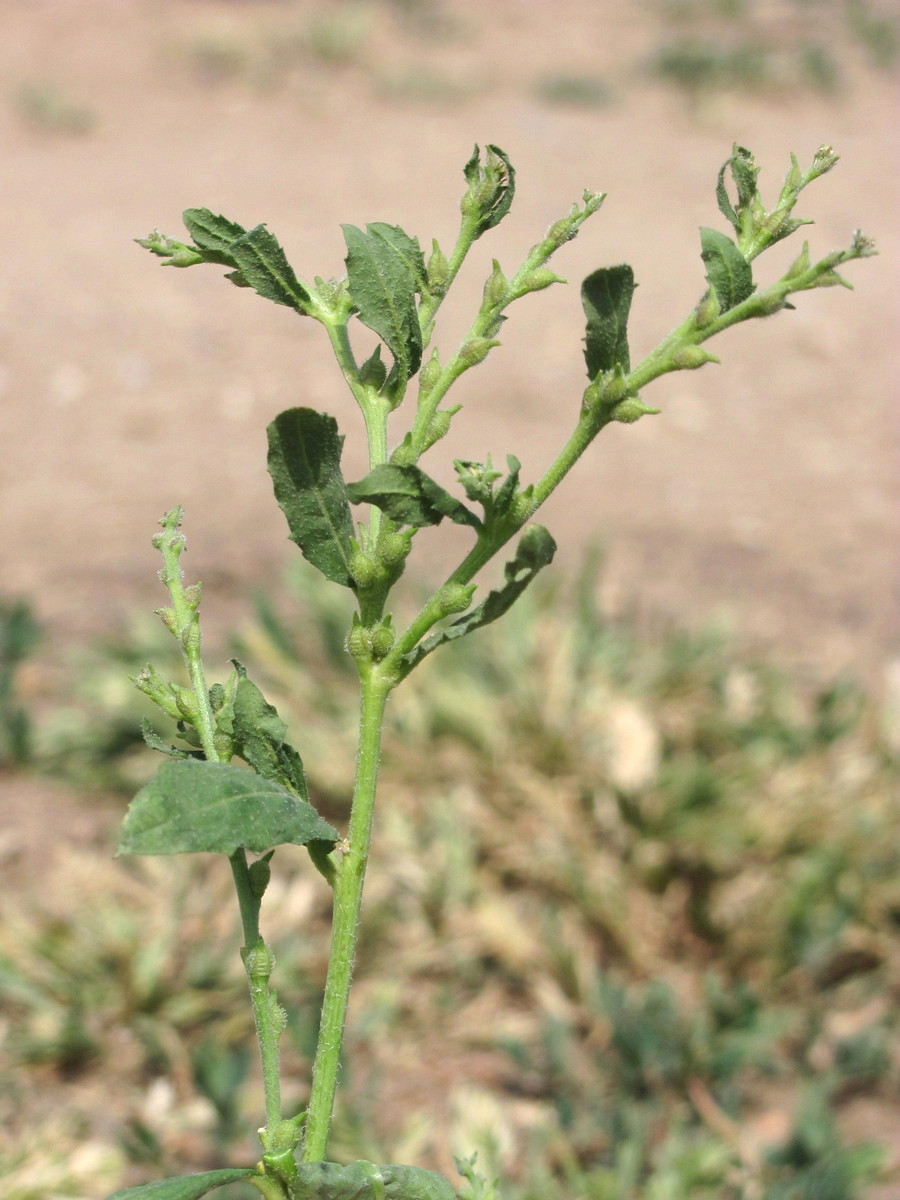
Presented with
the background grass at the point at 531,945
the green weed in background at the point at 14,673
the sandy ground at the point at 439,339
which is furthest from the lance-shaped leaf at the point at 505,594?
the sandy ground at the point at 439,339

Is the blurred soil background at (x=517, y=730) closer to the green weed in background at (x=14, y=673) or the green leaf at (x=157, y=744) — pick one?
the green weed in background at (x=14, y=673)

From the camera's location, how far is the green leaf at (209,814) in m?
0.68

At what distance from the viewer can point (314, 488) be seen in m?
0.81

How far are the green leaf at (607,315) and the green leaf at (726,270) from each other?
47mm

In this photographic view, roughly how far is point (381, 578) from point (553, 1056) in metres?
1.64

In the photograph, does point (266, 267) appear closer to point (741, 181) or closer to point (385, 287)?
point (385, 287)

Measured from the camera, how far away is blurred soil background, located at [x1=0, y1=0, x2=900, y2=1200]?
221 cm

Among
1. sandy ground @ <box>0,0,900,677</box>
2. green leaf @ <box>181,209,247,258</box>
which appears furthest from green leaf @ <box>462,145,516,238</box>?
sandy ground @ <box>0,0,900,677</box>

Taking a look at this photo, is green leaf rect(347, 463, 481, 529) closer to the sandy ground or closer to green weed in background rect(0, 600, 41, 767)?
green weed in background rect(0, 600, 41, 767)

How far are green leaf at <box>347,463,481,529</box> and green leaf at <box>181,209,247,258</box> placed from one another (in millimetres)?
182

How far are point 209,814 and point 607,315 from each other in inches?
14.4

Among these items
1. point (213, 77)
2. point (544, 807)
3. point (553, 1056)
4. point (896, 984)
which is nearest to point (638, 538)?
point (544, 807)

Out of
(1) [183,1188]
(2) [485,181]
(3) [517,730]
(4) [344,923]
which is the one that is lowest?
(1) [183,1188]

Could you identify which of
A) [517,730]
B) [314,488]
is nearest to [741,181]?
[314,488]
